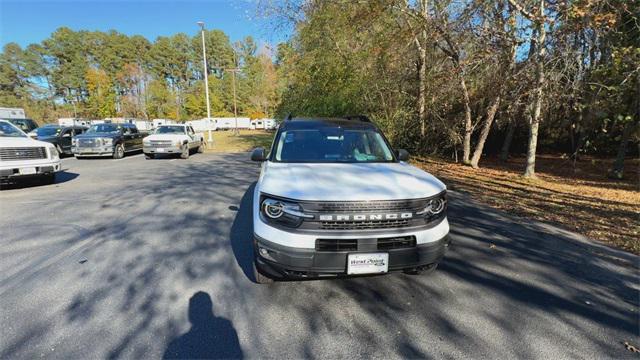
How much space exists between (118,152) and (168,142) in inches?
113

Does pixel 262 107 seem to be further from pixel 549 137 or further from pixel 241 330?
pixel 241 330

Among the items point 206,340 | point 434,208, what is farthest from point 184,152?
point 434,208

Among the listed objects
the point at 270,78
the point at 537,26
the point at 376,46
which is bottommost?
the point at 537,26

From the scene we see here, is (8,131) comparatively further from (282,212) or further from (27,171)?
(282,212)

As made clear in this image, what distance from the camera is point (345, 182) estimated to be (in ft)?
9.28

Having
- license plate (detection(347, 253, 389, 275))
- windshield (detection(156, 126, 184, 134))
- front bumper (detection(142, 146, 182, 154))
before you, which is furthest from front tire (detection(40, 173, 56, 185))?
license plate (detection(347, 253, 389, 275))

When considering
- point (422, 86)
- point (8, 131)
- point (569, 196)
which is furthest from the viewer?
A: point (422, 86)

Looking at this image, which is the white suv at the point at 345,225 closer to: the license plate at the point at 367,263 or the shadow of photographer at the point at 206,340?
the license plate at the point at 367,263

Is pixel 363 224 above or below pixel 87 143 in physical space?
below

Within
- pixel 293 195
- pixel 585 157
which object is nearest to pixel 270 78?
pixel 585 157

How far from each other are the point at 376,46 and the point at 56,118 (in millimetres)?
70057

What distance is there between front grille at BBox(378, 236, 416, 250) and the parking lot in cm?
63

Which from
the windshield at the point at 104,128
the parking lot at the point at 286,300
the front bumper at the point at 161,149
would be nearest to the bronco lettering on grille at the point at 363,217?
the parking lot at the point at 286,300

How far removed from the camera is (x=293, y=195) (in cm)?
258
